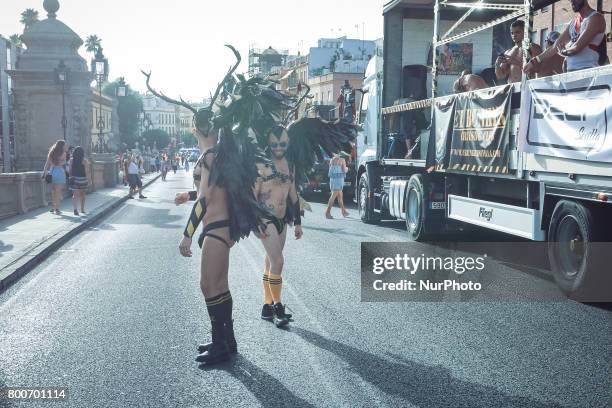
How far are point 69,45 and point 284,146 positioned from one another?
1606 inches

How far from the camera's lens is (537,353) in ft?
19.1

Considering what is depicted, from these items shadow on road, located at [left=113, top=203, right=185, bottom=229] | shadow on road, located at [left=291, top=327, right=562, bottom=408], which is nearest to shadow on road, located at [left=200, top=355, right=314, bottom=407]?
shadow on road, located at [left=291, top=327, right=562, bottom=408]

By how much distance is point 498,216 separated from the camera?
386 inches

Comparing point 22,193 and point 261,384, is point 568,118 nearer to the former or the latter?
point 261,384

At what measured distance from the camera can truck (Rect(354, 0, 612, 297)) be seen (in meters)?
7.67

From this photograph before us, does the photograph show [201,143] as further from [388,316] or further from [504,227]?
[504,227]

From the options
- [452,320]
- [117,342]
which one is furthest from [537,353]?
[117,342]

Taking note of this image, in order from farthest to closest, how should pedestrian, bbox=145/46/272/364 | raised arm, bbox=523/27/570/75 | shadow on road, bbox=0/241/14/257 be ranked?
shadow on road, bbox=0/241/14/257
raised arm, bbox=523/27/570/75
pedestrian, bbox=145/46/272/364

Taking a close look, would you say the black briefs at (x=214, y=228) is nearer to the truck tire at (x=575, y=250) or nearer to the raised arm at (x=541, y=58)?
the truck tire at (x=575, y=250)

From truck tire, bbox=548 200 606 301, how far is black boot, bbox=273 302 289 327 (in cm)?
330

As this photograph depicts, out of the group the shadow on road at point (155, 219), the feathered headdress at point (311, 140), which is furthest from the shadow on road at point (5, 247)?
the feathered headdress at point (311, 140)

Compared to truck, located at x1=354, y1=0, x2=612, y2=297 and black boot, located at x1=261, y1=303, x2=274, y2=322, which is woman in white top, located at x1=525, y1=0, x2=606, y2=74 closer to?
truck, located at x1=354, y1=0, x2=612, y2=297

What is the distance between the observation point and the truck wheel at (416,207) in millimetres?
12586

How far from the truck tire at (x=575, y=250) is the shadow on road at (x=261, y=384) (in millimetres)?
4049
